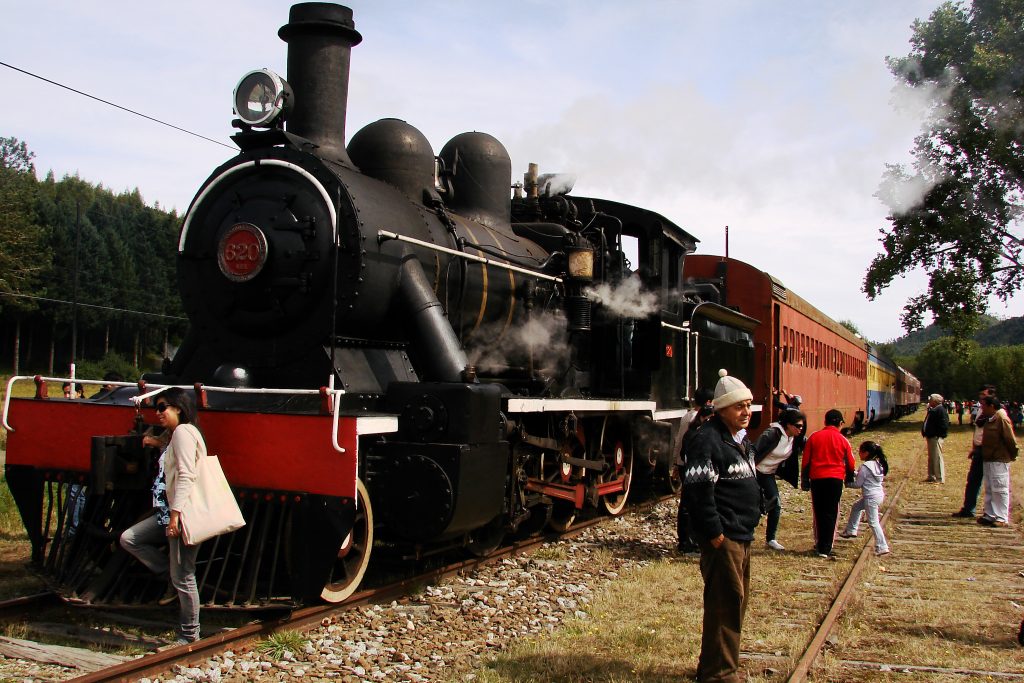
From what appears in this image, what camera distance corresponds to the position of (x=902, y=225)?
98.1ft

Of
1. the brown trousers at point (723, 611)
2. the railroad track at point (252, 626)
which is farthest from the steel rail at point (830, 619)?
the railroad track at point (252, 626)

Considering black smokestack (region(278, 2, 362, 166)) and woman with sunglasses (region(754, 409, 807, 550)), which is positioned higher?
black smokestack (region(278, 2, 362, 166))

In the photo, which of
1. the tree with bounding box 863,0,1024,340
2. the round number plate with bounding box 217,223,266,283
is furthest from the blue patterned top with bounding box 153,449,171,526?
the tree with bounding box 863,0,1024,340

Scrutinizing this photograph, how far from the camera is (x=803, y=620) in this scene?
18.0 ft

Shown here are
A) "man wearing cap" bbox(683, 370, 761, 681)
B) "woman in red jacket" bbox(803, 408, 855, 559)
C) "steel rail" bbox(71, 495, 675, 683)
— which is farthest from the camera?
"woman in red jacket" bbox(803, 408, 855, 559)

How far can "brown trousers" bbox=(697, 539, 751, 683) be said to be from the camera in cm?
415

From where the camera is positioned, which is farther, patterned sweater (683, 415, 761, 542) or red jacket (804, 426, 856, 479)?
red jacket (804, 426, 856, 479)

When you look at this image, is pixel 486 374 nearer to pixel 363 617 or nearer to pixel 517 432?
pixel 517 432

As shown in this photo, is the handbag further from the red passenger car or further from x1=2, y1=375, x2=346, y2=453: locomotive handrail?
the red passenger car

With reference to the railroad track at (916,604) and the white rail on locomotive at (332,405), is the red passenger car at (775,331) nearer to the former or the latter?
the railroad track at (916,604)

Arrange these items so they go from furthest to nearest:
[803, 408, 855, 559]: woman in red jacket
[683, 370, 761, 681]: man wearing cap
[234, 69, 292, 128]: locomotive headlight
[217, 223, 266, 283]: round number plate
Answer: [803, 408, 855, 559]: woman in red jacket < [234, 69, 292, 128]: locomotive headlight < [217, 223, 266, 283]: round number plate < [683, 370, 761, 681]: man wearing cap

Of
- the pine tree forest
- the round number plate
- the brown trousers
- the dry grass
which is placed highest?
the pine tree forest

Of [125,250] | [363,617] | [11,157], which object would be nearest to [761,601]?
[363,617]

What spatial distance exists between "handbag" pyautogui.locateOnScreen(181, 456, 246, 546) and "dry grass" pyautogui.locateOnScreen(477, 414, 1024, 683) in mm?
1608
